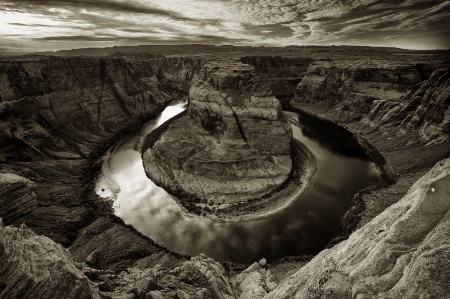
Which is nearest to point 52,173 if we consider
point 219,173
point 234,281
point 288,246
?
point 219,173

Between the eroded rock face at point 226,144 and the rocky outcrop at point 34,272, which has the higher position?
the rocky outcrop at point 34,272

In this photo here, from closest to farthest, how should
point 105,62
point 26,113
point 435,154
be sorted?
point 435,154 → point 26,113 → point 105,62

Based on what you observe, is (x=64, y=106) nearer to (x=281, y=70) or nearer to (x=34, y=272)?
(x=34, y=272)

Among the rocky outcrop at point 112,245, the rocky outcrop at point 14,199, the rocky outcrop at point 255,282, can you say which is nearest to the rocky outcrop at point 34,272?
the rocky outcrop at point 14,199

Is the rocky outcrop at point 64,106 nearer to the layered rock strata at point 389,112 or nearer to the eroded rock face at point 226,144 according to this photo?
the eroded rock face at point 226,144

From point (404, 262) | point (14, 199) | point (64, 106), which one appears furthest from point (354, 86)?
point (14, 199)

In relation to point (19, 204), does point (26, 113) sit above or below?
below

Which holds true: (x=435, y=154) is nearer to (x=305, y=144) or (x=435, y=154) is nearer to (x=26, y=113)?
(x=305, y=144)
